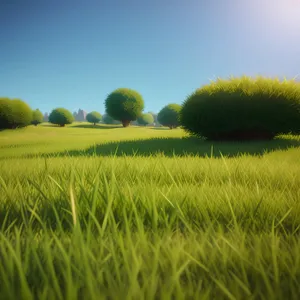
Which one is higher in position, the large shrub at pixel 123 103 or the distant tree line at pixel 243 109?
the large shrub at pixel 123 103

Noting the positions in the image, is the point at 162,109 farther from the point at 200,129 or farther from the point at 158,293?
the point at 158,293

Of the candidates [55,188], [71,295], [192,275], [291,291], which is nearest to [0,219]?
[55,188]

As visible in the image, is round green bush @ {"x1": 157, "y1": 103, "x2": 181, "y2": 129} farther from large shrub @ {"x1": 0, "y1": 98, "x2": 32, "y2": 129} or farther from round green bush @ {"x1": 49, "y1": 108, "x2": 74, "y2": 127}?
large shrub @ {"x1": 0, "y1": 98, "x2": 32, "y2": 129}

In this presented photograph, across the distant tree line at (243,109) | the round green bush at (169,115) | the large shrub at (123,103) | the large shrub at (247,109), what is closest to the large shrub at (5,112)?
the large shrub at (123,103)

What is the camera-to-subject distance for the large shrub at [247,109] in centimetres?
621

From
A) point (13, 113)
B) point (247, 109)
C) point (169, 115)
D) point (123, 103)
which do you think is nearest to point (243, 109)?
point (247, 109)

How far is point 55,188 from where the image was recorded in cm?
149

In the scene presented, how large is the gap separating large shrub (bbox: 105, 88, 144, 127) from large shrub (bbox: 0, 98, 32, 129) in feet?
38.6

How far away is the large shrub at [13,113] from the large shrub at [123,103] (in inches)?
463

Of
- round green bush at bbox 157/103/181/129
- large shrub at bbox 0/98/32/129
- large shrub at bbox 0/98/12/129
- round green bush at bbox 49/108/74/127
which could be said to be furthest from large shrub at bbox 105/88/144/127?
round green bush at bbox 49/108/74/127

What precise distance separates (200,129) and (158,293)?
656 cm

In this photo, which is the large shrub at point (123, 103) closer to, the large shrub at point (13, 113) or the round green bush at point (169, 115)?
the round green bush at point (169, 115)

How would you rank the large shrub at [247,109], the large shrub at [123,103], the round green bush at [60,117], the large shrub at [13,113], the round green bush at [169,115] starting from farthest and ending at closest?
the round green bush at [60,117], the round green bush at [169,115], the large shrub at [123,103], the large shrub at [13,113], the large shrub at [247,109]

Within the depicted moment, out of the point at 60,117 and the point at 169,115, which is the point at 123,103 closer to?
the point at 169,115
